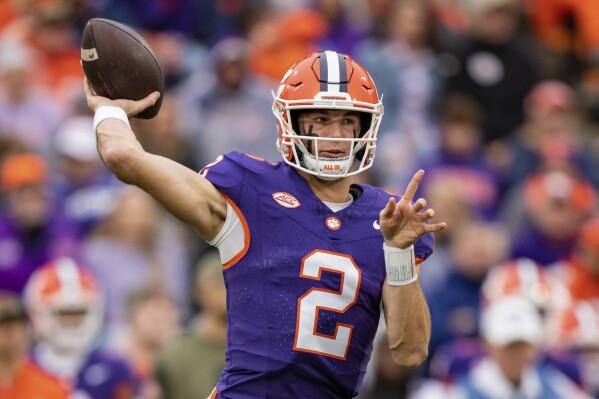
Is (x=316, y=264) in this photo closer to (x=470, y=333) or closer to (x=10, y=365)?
(x=10, y=365)

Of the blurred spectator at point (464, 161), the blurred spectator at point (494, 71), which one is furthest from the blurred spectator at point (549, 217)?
the blurred spectator at point (494, 71)

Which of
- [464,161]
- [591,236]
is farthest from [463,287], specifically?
[464,161]

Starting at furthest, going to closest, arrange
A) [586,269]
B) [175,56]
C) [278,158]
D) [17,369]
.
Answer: [175,56] < [278,158] < [586,269] < [17,369]

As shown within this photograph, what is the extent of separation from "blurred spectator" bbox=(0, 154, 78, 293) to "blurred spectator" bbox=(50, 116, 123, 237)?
151 millimetres

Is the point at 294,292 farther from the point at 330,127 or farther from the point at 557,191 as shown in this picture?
the point at 557,191

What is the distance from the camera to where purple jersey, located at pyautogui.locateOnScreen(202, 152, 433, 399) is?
4.28 metres

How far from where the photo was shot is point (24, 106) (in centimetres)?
913

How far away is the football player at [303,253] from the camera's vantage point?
4.24m

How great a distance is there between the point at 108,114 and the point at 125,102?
0.42ft

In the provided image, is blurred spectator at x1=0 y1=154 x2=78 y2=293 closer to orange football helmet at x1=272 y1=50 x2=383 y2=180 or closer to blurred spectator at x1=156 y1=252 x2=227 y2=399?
blurred spectator at x1=156 y1=252 x2=227 y2=399

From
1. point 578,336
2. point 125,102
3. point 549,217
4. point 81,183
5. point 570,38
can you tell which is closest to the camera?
point 125,102

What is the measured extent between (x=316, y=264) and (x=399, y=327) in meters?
0.34

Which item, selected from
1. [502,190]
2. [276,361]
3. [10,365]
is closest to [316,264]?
[276,361]

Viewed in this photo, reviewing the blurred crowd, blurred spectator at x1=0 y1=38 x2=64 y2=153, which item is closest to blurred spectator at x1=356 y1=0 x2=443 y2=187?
the blurred crowd
